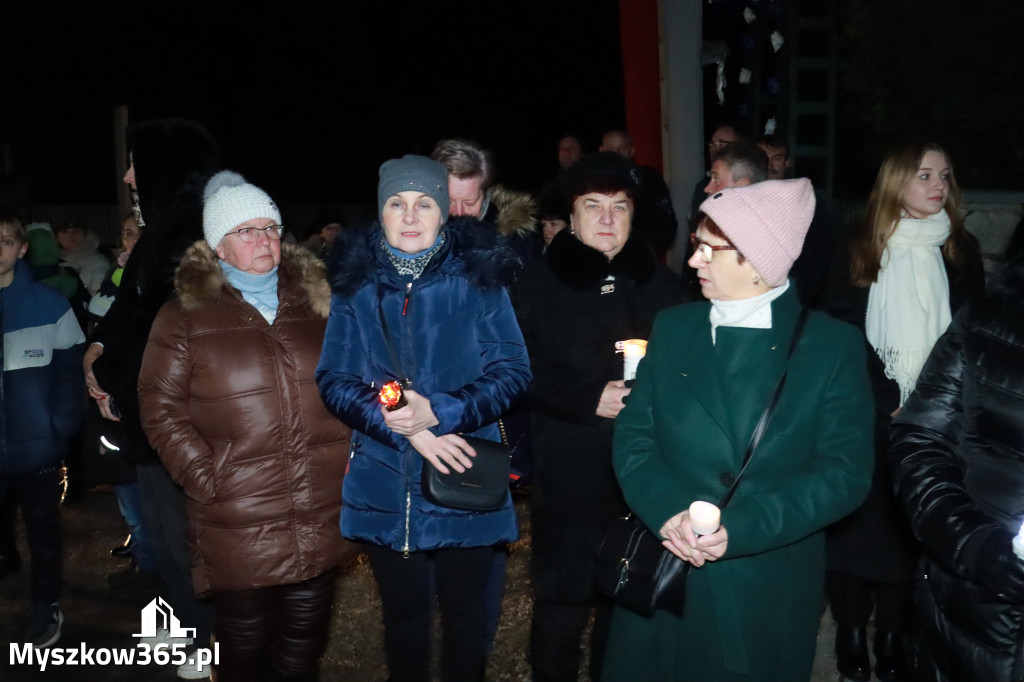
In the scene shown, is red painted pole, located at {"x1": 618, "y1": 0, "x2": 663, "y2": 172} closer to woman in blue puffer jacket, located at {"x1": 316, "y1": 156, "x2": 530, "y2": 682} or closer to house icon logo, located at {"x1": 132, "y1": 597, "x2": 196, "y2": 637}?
woman in blue puffer jacket, located at {"x1": 316, "y1": 156, "x2": 530, "y2": 682}

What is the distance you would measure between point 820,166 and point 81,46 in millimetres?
24114

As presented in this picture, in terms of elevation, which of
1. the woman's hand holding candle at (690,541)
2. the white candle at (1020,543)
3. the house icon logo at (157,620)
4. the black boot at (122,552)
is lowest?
the black boot at (122,552)

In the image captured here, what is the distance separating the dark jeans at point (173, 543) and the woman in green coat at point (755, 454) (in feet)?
7.05

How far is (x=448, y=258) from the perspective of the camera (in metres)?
3.46

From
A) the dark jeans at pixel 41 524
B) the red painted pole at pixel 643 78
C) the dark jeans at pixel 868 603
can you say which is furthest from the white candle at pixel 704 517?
the red painted pole at pixel 643 78

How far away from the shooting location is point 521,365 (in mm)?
3480

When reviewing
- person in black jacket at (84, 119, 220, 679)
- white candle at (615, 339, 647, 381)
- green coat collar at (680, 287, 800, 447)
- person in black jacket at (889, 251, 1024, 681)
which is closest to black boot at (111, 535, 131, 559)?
person in black jacket at (84, 119, 220, 679)

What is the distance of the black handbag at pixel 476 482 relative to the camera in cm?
328

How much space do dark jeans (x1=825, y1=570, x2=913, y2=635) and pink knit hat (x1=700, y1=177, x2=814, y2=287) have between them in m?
2.12

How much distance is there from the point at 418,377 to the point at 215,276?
846 mm

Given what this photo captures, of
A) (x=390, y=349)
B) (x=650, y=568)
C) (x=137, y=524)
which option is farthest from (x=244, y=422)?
(x=137, y=524)

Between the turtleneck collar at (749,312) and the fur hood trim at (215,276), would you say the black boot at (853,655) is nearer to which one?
the turtleneck collar at (749,312)

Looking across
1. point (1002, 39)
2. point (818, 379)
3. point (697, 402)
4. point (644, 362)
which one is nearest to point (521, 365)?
point (644, 362)

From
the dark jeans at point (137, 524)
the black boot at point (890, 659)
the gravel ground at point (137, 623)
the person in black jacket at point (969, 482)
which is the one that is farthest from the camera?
the dark jeans at point (137, 524)
